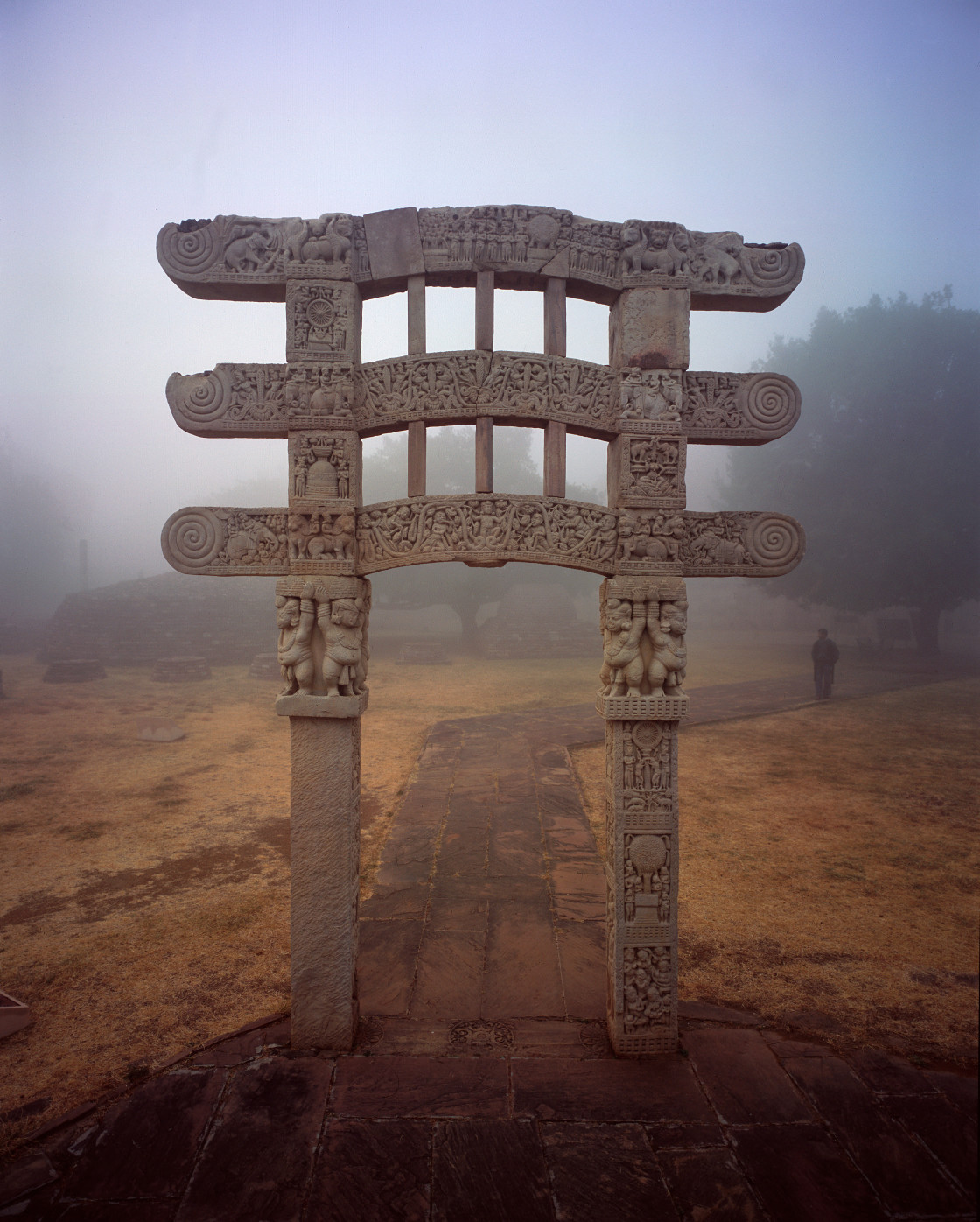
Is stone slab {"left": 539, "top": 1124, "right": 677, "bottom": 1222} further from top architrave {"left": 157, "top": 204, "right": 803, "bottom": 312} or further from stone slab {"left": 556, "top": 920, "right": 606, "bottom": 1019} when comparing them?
top architrave {"left": 157, "top": 204, "right": 803, "bottom": 312}

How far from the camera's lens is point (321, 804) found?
302 cm

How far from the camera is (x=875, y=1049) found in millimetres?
2986

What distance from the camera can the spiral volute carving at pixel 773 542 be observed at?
3.09 metres

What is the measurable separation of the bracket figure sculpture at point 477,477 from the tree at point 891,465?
58.7 ft

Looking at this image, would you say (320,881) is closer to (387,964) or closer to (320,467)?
(387,964)

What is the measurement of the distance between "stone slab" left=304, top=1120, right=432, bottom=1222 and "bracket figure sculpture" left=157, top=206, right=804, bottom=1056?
59 centimetres

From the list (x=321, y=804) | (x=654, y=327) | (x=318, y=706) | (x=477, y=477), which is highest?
(x=654, y=327)

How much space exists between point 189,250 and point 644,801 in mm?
3663

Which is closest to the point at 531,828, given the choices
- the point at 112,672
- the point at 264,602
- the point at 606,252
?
the point at 606,252

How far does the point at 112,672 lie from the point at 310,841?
17.3 meters

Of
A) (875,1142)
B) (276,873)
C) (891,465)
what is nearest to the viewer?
(875,1142)

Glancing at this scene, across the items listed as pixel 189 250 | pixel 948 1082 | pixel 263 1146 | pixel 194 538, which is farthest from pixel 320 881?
pixel 189 250

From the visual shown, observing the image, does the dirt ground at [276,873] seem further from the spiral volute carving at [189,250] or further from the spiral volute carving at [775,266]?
the spiral volute carving at [189,250]

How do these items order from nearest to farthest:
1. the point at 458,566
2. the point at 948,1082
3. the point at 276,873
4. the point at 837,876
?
1. the point at 948,1082
2. the point at 837,876
3. the point at 276,873
4. the point at 458,566
